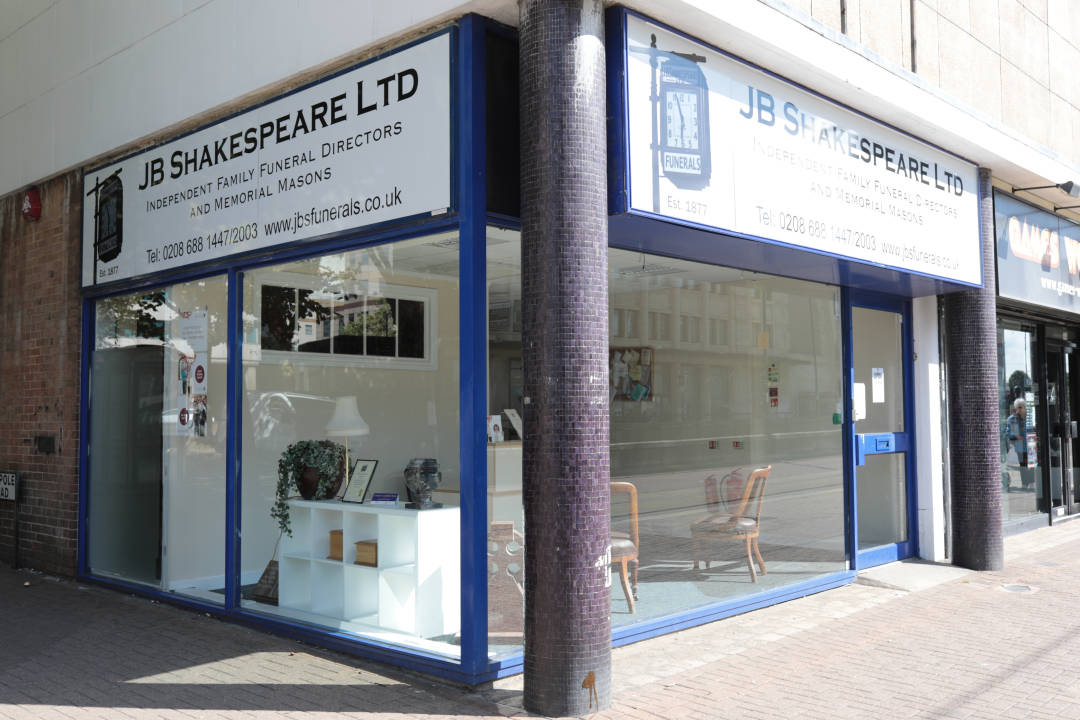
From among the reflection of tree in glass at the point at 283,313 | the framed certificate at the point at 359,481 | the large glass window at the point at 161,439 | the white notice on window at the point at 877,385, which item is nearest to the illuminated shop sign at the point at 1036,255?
the white notice on window at the point at 877,385

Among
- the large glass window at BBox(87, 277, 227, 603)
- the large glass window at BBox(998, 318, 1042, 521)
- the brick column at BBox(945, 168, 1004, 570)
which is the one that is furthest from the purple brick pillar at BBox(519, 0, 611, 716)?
the large glass window at BBox(998, 318, 1042, 521)

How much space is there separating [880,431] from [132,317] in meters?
6.76

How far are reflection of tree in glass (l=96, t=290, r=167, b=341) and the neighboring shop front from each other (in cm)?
777

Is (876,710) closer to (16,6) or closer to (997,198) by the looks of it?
(997,198)

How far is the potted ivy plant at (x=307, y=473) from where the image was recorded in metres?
6.29

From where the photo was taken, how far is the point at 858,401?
8195mm


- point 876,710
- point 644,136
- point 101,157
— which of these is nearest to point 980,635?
point 876,710

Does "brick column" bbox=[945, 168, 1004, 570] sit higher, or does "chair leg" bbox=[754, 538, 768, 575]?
"brick column" bbox=[945, 168, 1004, 570]

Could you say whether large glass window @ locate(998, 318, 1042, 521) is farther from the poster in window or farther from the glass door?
the poster in window

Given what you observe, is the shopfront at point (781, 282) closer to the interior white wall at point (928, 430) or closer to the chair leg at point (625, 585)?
the interior white wall at point (928, 430)

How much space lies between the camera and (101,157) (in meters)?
7.84

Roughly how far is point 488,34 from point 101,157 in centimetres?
455

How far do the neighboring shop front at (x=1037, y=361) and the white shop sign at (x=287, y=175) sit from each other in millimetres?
6412

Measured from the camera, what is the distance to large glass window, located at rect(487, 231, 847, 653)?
668 centimetres
